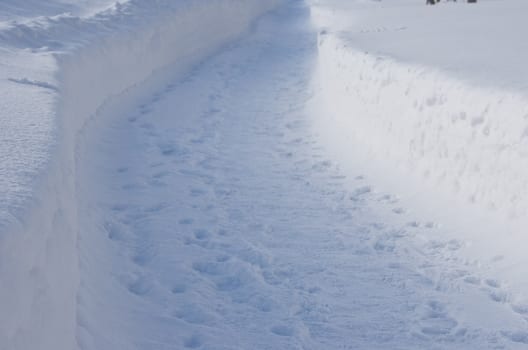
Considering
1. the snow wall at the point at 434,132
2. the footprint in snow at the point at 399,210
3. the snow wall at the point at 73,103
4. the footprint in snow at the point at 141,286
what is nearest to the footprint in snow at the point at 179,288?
the footprint in snow at the point at 141,286

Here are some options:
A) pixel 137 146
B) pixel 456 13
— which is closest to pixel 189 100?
pixel 137 146

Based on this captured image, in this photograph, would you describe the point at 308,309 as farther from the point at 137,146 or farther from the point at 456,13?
the point at 456,13

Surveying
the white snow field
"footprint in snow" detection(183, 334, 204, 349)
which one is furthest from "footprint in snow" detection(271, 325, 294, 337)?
"footprint in snow" detection(183, 334, 204, 349)

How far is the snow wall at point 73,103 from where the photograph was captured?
2689mm

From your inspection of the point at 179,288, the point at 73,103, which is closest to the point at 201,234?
the point at 179,288

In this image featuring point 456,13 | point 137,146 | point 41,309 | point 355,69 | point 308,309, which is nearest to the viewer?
point 41,309

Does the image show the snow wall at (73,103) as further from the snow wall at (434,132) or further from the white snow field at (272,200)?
the snow wall at (434,132)

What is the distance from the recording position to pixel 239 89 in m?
11.0

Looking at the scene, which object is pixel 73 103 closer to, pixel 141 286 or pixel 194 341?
pixel 141 286

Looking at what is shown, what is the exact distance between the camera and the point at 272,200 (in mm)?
6426

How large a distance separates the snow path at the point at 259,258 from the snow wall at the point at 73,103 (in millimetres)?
416

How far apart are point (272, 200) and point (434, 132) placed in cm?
175

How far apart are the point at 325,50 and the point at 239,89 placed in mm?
1627

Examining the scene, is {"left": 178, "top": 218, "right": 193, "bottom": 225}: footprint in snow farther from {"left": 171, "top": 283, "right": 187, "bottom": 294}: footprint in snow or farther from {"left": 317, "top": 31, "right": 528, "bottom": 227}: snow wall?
{"left": 317, "top": 31, "right": 528, "bottom": 227}: snow wall
